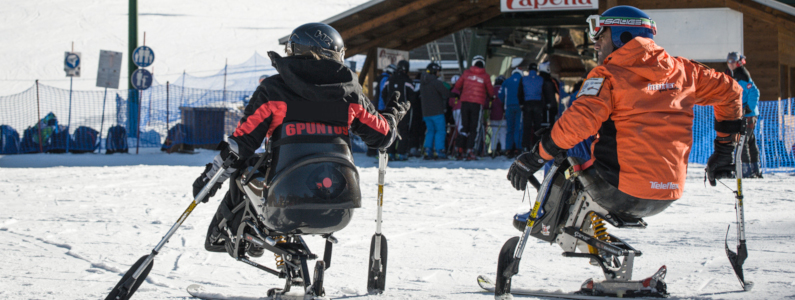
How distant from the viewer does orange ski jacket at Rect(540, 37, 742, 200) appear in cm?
298

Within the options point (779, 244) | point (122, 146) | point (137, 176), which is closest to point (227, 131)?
point (122, 146)

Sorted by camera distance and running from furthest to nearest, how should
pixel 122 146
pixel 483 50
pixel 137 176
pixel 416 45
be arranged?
pixel 483 50 → pixel 416 45 → pixel 122 146 → pixel 137 176

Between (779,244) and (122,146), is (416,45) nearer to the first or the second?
(122,146)

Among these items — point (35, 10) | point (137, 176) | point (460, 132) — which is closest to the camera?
point (137, 176)

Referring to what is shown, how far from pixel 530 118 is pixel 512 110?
54 cm

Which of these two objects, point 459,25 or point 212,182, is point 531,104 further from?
point 212,182

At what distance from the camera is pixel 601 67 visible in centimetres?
304

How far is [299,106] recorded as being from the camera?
2.94m

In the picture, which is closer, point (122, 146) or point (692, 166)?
point (692, 166)

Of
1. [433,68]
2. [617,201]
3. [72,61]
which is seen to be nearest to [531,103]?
[433,68]

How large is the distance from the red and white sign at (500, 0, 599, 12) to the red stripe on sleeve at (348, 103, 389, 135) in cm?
1068

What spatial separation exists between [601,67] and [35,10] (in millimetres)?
60513

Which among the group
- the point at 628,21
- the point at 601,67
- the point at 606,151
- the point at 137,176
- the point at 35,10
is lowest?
the point at 137,176

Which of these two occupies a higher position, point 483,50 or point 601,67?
point 483,50
